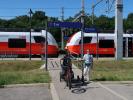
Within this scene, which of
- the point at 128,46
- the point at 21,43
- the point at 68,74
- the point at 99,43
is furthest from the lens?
the point at 128,46

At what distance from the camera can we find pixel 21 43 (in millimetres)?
44438

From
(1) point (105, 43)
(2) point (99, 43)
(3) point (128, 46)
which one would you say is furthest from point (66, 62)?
(3) point (128, 46)

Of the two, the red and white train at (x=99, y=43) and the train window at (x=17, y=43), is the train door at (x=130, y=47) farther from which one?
the train window at (x=17, y=43)

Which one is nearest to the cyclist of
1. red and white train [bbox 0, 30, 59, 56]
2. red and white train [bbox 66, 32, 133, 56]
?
red and white train [bbox 0, 30, 59, 56]

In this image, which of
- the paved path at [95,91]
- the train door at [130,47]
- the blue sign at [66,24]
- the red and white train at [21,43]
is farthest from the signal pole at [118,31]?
the paved path at [95,91]

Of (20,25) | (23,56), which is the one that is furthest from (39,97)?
(20,25)

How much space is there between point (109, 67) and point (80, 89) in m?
15.9

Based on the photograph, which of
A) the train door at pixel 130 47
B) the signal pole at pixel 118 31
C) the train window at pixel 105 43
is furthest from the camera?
the train door at pixel 130 47

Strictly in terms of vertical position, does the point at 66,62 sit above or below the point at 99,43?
below

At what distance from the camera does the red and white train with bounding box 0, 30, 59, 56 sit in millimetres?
44281

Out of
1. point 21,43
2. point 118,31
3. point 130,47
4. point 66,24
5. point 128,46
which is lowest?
point 130,47

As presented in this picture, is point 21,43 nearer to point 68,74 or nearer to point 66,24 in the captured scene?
point 66,24

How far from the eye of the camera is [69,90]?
16438 millimetres

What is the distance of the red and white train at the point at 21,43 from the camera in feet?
145
